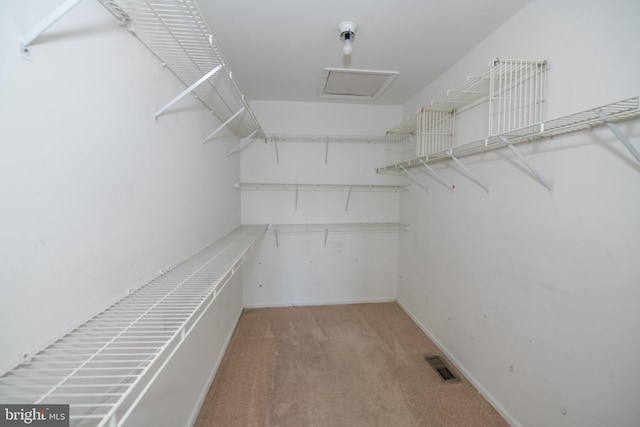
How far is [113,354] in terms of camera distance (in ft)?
2.10

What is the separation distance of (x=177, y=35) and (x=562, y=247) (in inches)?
78.5

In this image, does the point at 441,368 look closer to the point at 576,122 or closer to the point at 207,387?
the point at 207,387

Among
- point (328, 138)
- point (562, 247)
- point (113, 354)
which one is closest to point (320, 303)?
point (328, 138)

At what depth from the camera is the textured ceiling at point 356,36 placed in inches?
53.4

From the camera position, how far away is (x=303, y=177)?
2.93m

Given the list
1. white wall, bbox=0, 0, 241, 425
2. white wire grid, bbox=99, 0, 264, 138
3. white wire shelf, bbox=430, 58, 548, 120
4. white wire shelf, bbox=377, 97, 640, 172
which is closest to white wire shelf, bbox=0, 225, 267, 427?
white wall, bbox=0, 0, 241, 425

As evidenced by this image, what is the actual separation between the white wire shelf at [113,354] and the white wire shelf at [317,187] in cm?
173

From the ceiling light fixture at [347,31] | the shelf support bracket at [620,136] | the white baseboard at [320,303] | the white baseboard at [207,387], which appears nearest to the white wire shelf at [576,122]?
the shelf support bracket at [620,136]

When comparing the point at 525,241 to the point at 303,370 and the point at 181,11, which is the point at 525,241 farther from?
the point at 181,11

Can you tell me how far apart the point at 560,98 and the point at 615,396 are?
4.31 feet

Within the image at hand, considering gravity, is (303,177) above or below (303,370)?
above

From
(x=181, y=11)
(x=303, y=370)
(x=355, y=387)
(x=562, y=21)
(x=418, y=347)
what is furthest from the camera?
(x=418, y=347)

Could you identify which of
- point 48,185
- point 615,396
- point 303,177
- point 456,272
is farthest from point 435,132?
point 48,185

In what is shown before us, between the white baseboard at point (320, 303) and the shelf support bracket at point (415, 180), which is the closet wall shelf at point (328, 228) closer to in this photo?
the shelf support bracket at point (415, 180)
